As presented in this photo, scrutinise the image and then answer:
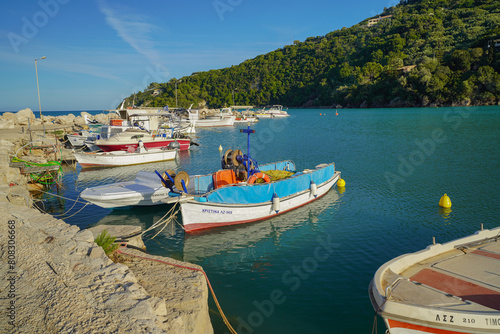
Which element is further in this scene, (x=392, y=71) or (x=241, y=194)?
(x=392, y=71)

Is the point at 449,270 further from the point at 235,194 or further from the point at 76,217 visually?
the point at 76,217

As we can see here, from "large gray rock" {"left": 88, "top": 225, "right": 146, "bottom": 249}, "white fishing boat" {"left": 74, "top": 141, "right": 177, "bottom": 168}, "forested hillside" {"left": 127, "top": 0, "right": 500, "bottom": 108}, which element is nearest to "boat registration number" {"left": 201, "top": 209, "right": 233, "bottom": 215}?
"large gray rock" {"left": 88, "top": 225, "right": 146, "bottom": 249}

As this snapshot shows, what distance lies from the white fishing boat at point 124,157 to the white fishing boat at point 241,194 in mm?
15587

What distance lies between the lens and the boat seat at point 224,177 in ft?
49.7

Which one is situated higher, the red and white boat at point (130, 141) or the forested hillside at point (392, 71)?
the forested hillside at point (392, 71)

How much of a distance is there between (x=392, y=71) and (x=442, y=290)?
126 metres

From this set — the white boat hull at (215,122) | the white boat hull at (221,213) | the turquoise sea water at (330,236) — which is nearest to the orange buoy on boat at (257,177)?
A: the white boat hull at (221,213)

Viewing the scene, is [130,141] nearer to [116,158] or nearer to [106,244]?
[116,158]

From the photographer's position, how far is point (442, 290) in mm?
6215

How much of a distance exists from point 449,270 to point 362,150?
2620 cm

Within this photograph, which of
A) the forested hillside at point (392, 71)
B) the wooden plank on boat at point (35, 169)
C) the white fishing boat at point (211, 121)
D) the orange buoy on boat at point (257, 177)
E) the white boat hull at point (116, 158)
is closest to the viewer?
the orange buoy on boat at point (257, 177)

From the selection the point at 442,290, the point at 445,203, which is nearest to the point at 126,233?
the point at 442,290

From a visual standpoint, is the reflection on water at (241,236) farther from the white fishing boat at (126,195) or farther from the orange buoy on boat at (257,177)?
the white fishing boat at (126,195)

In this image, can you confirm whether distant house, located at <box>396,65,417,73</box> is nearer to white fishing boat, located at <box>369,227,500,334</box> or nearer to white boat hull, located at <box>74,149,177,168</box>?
white boat hull, located at <box>74,149,177,168</box>
